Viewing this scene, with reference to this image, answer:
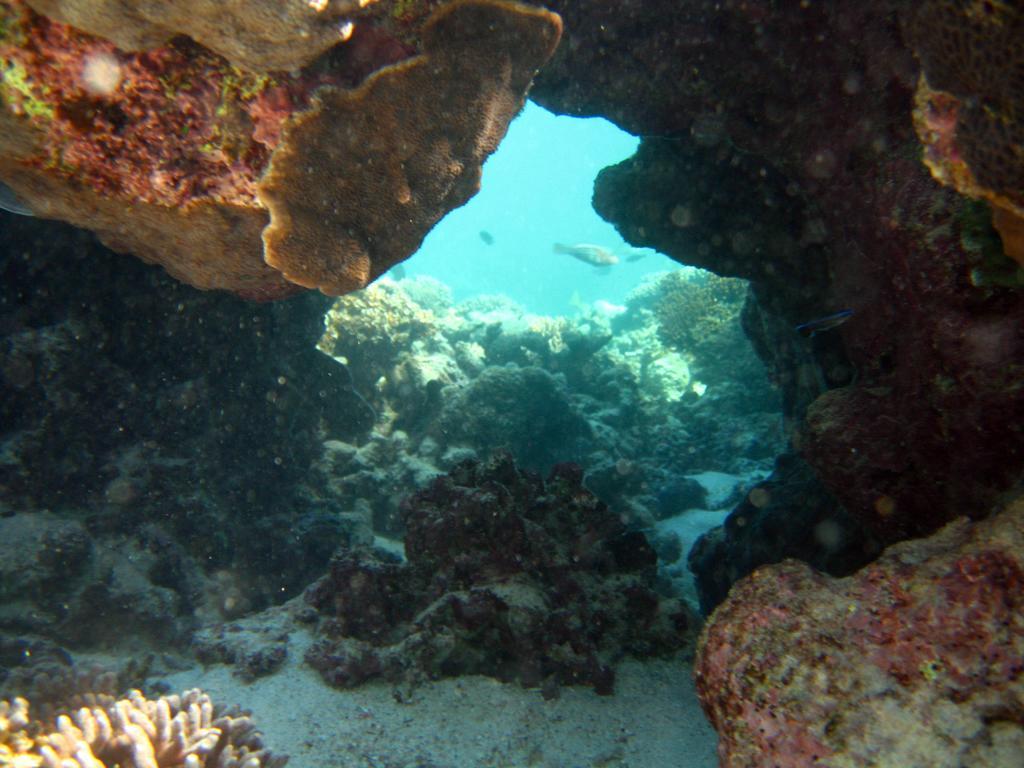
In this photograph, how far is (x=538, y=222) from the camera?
15750 cm

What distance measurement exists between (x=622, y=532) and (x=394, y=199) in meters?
3.65

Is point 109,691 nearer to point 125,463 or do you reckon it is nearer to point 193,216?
point 125,463

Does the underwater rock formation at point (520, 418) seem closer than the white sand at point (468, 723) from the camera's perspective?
No

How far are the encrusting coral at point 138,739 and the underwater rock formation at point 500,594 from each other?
3.46 feet

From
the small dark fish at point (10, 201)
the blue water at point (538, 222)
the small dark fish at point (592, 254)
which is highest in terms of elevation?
the blue water at point (538, 222)

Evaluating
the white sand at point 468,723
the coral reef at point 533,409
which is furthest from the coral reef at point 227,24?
the coral reef at point 533,409

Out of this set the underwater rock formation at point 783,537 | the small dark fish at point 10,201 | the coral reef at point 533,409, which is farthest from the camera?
the coral reef at point 533,409

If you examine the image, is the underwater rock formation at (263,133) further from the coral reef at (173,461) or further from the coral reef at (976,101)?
the coral reef at (173,461)

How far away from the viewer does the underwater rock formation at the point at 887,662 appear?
6.25ft

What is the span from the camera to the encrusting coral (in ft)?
8.57

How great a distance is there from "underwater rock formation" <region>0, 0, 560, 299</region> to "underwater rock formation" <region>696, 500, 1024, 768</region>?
3006 millimetres

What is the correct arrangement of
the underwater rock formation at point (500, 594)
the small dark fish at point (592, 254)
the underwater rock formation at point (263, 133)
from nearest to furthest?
the underwater rock formation at point (263, 133)
the underwater rock formation at point (500, 594)
the small dark fish at point (592, 254)

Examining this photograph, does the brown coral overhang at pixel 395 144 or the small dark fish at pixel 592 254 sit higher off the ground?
the small dark fish at pixel 592 254

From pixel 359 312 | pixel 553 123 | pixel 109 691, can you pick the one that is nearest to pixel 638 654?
pixel 109 691
